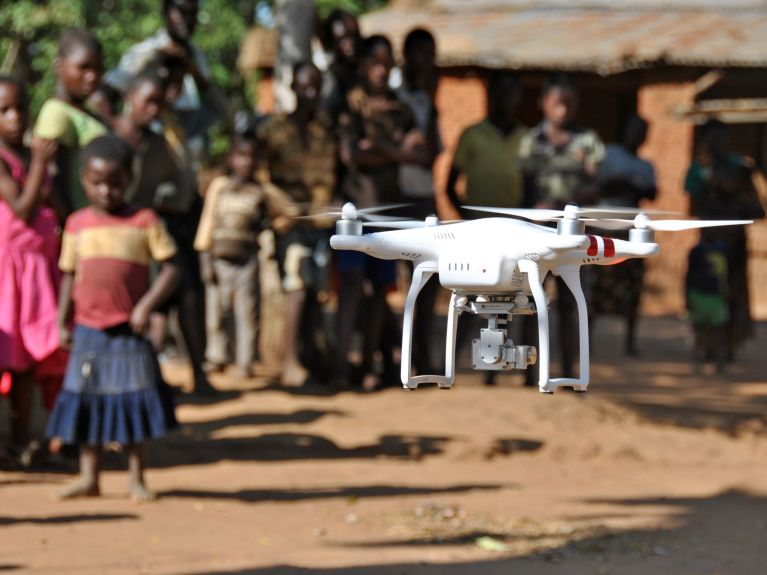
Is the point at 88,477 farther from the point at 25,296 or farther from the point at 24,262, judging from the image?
the point at 24,262

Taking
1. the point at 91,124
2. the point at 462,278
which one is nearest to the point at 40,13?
the point at 91,124

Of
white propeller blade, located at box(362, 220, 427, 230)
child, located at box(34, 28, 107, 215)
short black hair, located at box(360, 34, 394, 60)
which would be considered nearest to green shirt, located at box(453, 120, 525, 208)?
short black hair, located at box(360, 34, 394, 60)

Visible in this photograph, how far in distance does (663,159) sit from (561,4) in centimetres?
332

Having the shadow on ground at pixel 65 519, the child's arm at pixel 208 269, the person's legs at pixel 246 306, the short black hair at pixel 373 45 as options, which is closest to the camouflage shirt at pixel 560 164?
the short black hair at pixel 373 45

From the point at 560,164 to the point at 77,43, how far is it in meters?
2.84

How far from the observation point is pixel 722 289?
1065cm

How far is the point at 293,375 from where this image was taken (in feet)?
28.1

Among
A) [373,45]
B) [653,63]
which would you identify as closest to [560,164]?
[373,45]

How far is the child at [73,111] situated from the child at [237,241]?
1.66 m

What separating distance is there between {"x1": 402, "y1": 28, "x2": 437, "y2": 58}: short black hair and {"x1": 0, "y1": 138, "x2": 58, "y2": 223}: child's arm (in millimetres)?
2984

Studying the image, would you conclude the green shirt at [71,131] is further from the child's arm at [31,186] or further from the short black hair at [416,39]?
the short black hair at [416,39]

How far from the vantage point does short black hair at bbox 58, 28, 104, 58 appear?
22.0 feet

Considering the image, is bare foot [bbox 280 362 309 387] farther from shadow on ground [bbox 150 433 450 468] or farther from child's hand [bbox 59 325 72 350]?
child's hand [bbox 59 325 72 350]

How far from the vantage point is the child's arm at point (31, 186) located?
21.0 feet
